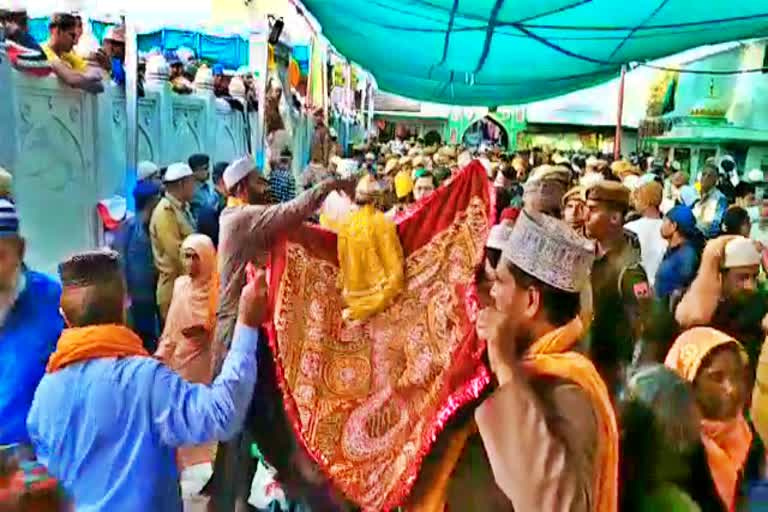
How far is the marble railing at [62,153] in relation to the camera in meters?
6.05

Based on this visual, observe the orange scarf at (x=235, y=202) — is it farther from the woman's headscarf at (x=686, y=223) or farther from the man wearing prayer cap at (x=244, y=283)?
the woman's headscarf at (x=686, y=223)

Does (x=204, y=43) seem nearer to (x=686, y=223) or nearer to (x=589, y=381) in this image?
(x=686, y=223)

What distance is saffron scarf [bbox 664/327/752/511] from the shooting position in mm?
2469

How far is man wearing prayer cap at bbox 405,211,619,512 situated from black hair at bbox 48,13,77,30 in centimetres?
518

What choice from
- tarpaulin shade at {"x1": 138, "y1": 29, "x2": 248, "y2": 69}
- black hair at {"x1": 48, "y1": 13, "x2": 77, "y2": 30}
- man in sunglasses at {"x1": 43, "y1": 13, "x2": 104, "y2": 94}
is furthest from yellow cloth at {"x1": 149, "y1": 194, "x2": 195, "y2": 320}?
tarpaulin shade at {"x1": 138, "y1": 29, "x2": 248, "y2": 69}

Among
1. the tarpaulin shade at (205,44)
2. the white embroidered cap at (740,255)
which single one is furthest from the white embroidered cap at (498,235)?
the tarpaulin shade at (205,44)

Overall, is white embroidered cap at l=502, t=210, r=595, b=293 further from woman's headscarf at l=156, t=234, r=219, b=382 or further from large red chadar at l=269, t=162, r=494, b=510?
woman's headscarf at l=156, t=234, r=219, b=382

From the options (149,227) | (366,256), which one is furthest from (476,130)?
(366,256)

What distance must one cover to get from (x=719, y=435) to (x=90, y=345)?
5.48ft

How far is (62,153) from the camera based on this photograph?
22.0 ft

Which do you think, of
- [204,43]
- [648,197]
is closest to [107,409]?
[648,197]

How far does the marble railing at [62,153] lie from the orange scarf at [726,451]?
4.41 m

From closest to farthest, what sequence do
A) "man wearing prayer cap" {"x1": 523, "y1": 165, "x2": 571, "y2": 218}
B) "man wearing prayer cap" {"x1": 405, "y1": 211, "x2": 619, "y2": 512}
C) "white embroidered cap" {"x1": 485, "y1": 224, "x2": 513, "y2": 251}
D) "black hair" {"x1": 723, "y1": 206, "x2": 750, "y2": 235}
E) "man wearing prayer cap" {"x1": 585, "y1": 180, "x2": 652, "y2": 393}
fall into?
"man wearing prayer cap" {"x1": 405, "y1": 211, "x2": 619, "y2": 512}
"white embroidered cap" {"x1": 485, "y1": 224, "x2": 513, "y2": 251}
"man wearing prayer cap" {"x1": 585, "y1": 180, "x2": 652, "y2": 393}
"man wearing prayer cap" {"x1": 523, "y1": 165, "x2": 571, "y2": 218}
"black hair" {"x1": 723, "y1": 206, "x2": 750, "y2": 235}

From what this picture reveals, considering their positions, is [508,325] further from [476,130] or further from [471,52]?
[476,130]
